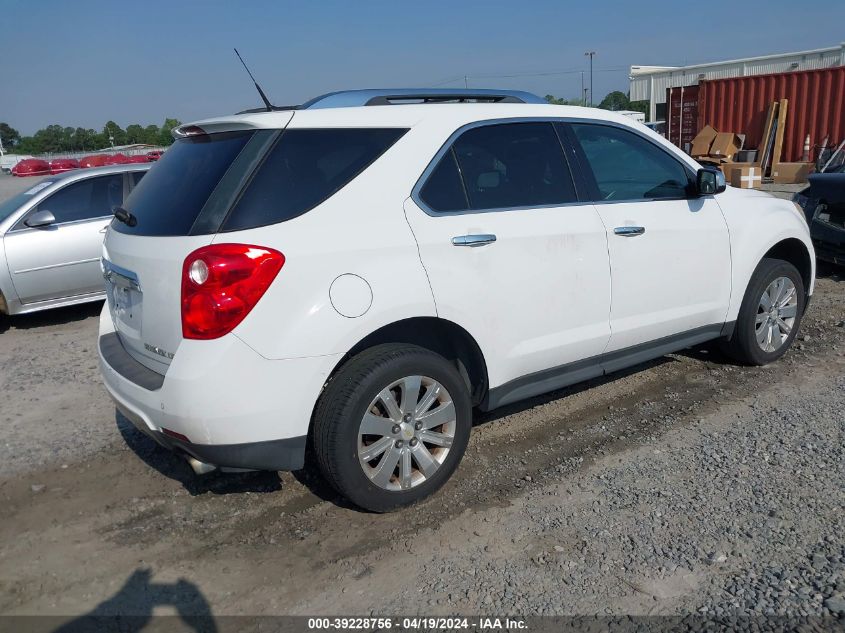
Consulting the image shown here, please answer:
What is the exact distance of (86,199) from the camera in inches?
296

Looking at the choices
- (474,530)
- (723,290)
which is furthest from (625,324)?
(474,530)

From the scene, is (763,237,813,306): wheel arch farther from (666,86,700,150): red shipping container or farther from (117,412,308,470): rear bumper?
(666,86,700,150): red shipping container

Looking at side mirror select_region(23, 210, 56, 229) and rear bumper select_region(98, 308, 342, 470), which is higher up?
side mirror select_region(23, 210, 56, 229)

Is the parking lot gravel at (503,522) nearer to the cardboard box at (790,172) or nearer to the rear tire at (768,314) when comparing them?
the rear tire at (768,314)

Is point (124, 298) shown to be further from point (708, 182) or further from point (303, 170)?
point (708, 182)

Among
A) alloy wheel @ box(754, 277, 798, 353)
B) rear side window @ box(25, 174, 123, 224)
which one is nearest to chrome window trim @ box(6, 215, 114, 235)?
rear side window @ box(25, 174, 123, 224)

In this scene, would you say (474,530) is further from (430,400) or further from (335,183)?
(335,183)

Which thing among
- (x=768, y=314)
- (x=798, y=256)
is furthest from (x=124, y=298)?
(x=798, y=256)

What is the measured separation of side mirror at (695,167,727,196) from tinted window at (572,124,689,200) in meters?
0.08

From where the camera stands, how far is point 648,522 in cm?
325

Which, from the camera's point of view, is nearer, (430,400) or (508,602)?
(508,602)

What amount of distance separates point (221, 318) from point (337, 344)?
0.48 meters

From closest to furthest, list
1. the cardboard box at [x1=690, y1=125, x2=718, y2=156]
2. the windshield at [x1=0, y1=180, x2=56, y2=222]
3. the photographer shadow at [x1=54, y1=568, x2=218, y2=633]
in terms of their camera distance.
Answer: the photographer shadow at [x1=54, y1=568, x2=218, y2=633]
the windshield at [x1=0, y1=180, x2=56, y2=222]
the cardboard box at [x1=690, y1=125, x2=718, y2=156]

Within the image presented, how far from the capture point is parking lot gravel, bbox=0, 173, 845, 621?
2.83 metres
